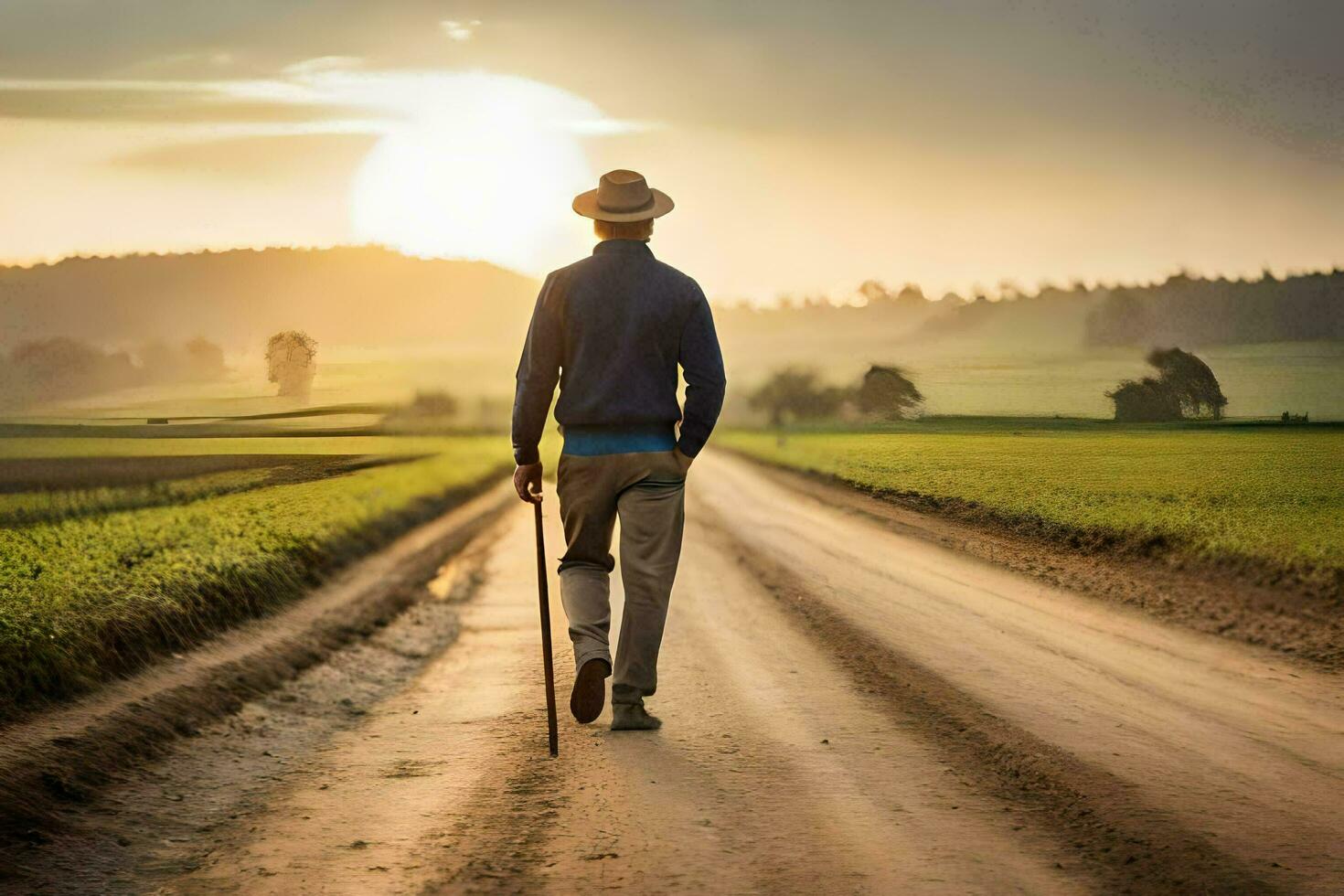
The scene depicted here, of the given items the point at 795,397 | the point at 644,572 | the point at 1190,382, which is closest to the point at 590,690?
the point at 644,572

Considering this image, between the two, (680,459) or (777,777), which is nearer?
(777,777)

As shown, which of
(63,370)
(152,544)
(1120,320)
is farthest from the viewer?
(1120,320)

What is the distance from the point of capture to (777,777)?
17.4 feet

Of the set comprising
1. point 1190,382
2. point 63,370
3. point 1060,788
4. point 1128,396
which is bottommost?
point 1060,788

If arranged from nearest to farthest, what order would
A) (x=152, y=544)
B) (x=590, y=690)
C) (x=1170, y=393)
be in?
(x=590, y=690) < (x=152, y=544) < (x=1170, y=393)

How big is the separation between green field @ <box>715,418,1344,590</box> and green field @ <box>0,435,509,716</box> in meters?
8.69

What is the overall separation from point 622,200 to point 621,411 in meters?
1.02

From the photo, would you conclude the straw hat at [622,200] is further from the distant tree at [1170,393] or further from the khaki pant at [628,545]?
the distant tree at [1170,393]

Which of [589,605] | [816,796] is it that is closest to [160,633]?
[589,605]

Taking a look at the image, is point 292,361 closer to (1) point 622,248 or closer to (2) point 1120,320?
(1) point 622,248

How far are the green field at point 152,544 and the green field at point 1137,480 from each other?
28.5 feet

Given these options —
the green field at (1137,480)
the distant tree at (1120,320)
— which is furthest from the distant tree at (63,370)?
the distant tree at (1120,320)

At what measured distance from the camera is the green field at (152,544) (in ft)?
24.0

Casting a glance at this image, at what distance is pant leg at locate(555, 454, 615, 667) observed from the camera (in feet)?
20.3
